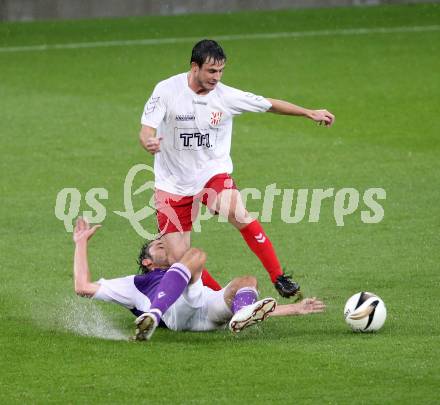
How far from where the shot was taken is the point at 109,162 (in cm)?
1574

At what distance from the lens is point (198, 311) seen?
914 centimetres

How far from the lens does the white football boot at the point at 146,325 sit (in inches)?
335

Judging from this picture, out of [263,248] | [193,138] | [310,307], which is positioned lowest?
[310,307]

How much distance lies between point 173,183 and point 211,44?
111 cm

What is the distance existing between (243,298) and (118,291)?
0.88 meters

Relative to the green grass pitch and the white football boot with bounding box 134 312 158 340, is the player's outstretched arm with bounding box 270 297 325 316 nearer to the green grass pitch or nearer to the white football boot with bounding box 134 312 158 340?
the green grass pitch

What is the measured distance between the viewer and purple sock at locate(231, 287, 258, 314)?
28.9 feet

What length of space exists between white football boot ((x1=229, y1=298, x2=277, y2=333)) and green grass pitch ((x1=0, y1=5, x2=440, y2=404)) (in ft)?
0.57

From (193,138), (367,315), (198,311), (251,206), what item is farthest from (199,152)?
(251,206)

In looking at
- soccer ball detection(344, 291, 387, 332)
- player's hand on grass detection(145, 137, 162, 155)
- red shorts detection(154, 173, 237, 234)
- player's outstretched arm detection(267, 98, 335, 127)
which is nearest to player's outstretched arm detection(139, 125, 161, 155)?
player's hand on grass detection(145, 137, 162, 155)

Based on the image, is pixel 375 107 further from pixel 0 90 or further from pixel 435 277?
pixel 435 277

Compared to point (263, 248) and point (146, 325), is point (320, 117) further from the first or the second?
point (146, 325)

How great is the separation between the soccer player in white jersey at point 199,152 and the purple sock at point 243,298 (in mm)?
676

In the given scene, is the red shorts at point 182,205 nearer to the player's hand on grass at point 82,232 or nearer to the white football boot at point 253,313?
the player's hand on grass at point 82,232
